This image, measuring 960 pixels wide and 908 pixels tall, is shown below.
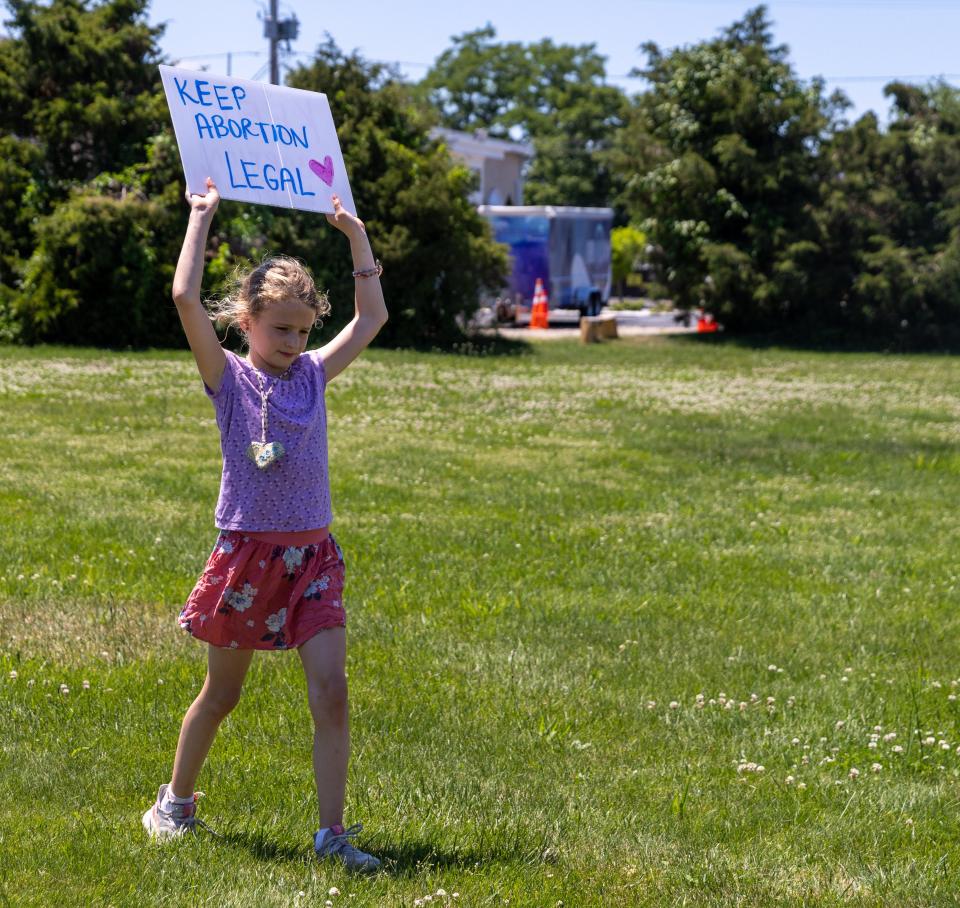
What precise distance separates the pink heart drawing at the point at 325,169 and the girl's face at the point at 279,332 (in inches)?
24.9

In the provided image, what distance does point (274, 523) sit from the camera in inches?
162

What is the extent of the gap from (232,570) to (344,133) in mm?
25661

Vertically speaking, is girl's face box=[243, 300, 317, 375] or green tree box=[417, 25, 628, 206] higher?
green tree box=[417, 25, 628, 206]

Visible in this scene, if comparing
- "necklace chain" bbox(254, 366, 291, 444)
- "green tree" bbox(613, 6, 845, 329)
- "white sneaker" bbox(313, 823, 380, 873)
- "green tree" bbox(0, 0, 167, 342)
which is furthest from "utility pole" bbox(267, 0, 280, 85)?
"white sneaker" bbox(313, 823, 380, 873)

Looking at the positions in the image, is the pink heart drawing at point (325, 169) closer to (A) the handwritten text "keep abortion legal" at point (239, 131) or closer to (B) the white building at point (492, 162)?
(A) the handwritten text "keep abortion legal" at point (239, 131)

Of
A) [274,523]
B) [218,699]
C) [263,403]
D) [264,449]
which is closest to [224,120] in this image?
[263,403]

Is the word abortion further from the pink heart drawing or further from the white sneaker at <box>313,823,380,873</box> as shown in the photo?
the white sneaker at <box>313,823,380,873</box>

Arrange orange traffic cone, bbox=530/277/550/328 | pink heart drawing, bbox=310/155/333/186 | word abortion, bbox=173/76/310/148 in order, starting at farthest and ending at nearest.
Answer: orange traffic cone, bbox=530/277/550/328
pink heart drawing, bbox=310/155/333/186
word abortion, bbox=173/76/310/148

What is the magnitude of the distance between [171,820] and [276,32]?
3207 centimetres

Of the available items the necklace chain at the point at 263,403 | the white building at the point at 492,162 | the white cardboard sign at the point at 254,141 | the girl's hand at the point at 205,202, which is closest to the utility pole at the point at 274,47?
the white building at the point at 492,162

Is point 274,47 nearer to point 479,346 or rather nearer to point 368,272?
point 479,346

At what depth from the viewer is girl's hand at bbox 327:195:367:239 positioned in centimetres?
445

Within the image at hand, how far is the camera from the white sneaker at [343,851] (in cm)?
404

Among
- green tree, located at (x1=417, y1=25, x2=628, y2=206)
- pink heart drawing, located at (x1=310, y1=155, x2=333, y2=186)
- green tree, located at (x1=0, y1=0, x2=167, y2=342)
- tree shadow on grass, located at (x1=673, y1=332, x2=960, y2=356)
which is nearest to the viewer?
pink heart drawing, located at (x1=310, y1=155, x2=333, y2=186)
